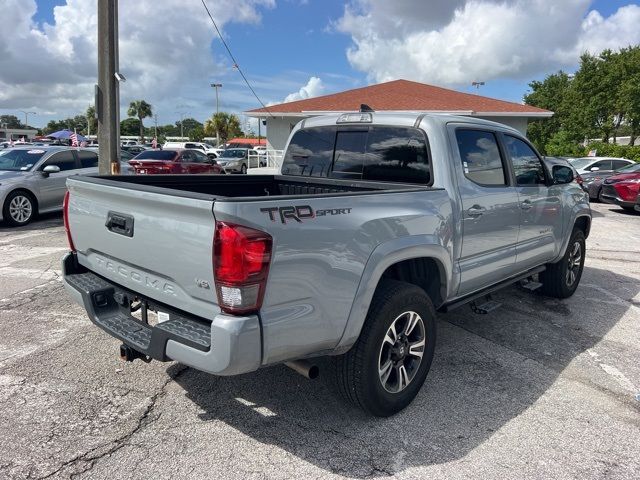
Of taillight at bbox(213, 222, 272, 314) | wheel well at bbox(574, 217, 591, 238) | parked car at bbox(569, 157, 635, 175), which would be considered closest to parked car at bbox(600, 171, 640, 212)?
parked car at bbox(569, 157, 635, 175)

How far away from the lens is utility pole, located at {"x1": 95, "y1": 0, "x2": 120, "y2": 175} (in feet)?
31.1

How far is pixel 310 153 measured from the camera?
4719 mm

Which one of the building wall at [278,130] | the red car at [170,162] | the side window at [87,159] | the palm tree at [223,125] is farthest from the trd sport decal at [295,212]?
the palm tree at [223,125]

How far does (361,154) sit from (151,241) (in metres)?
2.14

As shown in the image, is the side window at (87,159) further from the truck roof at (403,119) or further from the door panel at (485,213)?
the door panel at (485,213)

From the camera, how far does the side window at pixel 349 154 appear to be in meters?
4.30

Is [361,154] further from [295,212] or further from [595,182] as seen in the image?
[595,182]

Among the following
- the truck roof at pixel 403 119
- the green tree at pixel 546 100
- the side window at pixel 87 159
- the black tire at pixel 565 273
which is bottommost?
the black tire at pixel 565 273

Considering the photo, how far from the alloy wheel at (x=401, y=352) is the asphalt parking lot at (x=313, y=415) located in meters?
0.25

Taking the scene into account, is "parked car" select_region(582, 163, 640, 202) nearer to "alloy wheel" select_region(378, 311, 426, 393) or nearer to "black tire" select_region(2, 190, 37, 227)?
"alloy wheel" select_region(378, 311, 426, 393)

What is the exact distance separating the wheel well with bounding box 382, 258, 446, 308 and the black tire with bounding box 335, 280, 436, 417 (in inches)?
12.3

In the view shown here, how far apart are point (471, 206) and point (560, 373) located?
5.21 feet

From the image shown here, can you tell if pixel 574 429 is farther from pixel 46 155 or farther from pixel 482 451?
pixel 46 155

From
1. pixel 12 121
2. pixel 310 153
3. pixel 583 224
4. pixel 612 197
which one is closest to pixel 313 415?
pixel 310 153
